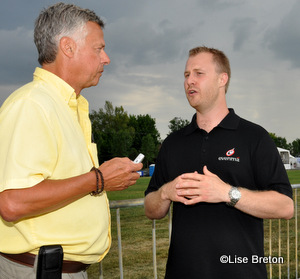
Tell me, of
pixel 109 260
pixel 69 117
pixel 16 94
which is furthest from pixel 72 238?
pixel 109 260

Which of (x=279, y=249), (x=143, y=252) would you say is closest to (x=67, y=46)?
(x=279, y=249)

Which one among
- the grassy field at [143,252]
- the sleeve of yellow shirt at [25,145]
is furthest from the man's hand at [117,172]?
the grassy field at [143,252]

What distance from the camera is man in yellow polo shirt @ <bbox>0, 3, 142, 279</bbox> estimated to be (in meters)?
1.82

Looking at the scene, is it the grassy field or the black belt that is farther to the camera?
the grassy field

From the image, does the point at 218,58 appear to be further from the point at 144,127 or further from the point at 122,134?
the point at 144,127

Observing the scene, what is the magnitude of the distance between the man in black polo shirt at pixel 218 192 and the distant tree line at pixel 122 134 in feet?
239

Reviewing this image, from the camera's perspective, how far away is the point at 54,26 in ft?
7.39

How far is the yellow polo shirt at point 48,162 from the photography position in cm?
182

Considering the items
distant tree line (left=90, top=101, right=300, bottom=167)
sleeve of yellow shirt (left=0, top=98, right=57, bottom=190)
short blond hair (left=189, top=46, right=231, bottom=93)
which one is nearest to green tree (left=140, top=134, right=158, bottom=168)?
distant tree line (left=90, top=101, right=300, bottom=167)

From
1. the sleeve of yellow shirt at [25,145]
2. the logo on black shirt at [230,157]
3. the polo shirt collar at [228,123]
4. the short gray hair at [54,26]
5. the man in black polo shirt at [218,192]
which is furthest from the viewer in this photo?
the polo shirt collar at [228,123]

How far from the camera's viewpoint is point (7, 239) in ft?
6.63

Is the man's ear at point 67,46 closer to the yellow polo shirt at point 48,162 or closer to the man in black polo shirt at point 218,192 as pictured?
the yellow polo shirt at point 48,162

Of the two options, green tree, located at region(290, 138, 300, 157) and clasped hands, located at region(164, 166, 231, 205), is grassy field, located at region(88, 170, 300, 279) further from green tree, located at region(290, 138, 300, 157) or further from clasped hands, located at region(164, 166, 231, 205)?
green tree, located at region(290, 138, 300, 157)

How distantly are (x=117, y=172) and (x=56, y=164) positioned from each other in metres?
0.36
